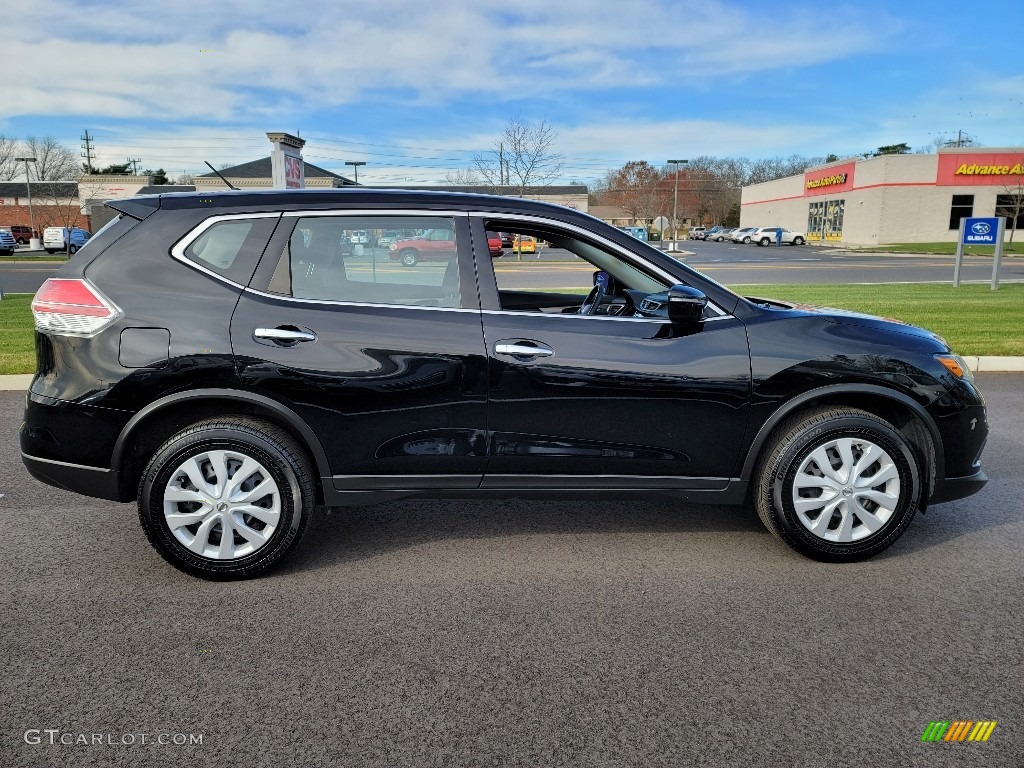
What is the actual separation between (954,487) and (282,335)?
129 inches

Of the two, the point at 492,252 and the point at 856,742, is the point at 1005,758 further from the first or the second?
the point at 492,252

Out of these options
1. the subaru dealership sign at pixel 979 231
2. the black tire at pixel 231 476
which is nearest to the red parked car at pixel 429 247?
the black tire at pixel 231 476

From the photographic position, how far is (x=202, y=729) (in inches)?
98.7

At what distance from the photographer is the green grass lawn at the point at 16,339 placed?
8.43 metres

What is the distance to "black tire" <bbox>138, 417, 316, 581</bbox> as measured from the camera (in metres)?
3.48

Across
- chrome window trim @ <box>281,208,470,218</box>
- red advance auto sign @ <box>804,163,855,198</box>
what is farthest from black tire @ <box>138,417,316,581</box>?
red advance auto sign @ <box>804,163,855,198</box>

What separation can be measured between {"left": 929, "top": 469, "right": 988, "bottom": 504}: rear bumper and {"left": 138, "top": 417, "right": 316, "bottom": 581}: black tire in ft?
9.86

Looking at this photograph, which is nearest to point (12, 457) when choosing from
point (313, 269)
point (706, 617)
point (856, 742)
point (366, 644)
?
point (313, 269)

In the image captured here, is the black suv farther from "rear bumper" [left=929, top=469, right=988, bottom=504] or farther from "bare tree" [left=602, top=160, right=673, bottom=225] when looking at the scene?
"bare tree" [left=602, top=160, right=673, bottom=225]

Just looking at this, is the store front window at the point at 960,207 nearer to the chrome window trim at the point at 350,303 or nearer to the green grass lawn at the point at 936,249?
the green grass lawn at the point at 936,249

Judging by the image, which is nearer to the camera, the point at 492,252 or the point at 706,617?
the point at 706,617

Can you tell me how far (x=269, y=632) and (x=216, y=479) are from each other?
2.54 feet

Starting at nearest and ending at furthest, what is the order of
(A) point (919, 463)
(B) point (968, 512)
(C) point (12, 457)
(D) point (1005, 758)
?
→ (D) point (1005, 758) < (A) point (919, 463) < (B) point (968, 512) < (C) point (12, 457)

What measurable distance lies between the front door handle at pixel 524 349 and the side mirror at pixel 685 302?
0.57 m
